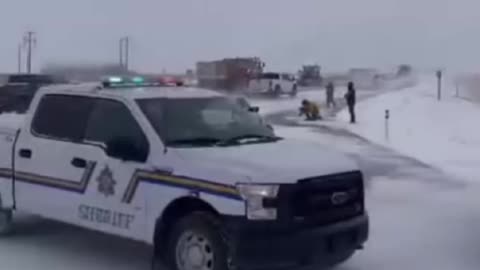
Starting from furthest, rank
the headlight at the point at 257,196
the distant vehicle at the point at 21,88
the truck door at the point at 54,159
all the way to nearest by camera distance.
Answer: the distant vehicle at the point at 21,88
the truck door at the point at 54,159
the headlight at the point at 257,196

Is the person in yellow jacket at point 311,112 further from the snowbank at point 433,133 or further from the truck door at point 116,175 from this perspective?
the truck door at point 116,175

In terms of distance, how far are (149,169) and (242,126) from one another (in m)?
1.14

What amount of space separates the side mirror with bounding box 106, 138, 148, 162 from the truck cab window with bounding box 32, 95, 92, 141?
64cm

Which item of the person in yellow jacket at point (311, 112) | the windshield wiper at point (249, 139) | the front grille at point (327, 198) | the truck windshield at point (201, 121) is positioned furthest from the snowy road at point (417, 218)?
the person in yellow jacket at point (311, 112)

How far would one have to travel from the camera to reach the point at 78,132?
7.70 metres

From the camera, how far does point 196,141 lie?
709 cm

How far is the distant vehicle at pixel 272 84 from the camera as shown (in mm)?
59250

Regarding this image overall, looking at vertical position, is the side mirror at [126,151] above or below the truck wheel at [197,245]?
above

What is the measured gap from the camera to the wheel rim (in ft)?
21.5

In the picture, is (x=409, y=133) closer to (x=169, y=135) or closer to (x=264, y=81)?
(x=169, y=135)

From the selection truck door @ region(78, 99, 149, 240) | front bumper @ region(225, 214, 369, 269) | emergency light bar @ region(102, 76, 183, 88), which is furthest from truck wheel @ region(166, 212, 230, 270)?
emergency light bar @ region(102, 76, 183, 88)

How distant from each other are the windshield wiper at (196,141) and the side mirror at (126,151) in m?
0.26

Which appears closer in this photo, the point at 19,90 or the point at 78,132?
the point at 78,132

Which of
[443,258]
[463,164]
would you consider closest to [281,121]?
[463,164]
